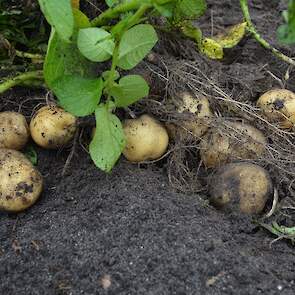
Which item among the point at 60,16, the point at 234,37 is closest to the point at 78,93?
the point at 60,16

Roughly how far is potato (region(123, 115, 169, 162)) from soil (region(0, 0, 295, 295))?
0.03 meters

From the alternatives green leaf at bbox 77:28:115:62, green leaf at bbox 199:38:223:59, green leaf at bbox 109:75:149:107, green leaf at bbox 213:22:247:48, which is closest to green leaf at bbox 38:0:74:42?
green leaf at bbox 77:28:115:62

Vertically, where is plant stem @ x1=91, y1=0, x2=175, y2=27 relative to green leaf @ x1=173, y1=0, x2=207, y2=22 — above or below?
above

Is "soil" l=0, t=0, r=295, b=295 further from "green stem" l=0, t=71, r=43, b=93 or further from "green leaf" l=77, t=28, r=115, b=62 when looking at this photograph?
"green leaf" l=77, t=28, r=115, b=62

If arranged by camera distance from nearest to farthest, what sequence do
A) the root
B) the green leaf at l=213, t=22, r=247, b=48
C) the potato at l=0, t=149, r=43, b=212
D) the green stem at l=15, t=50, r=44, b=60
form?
the potato at l=0, t=149, r=43, b=212 < the root < the green stem at l=15, t=50, r=44, b=60 < the green leaf at l=213, t=22, r=247, b=48

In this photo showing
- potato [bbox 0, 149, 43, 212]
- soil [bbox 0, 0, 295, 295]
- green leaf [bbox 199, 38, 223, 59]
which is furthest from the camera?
green leaf [bbox 199, 38, 223, 59]

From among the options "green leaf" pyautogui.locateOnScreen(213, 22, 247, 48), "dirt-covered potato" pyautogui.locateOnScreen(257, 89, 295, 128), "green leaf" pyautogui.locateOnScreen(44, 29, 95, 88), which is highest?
"green leaf" pyautogui.locateOnScreen(44, 29, 95, 88)

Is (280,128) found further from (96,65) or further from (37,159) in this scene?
(37,159)

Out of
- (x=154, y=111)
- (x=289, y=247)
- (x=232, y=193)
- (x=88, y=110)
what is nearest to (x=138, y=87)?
(x=88, y=110)

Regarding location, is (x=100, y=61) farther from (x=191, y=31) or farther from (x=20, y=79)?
(x=191, y=31)

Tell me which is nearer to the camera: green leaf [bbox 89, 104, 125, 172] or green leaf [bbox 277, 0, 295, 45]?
green leaf [bbox 277, 0, 295, 45]

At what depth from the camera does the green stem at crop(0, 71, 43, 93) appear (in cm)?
170

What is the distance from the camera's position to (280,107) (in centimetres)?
185

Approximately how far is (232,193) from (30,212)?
1.81 ft
